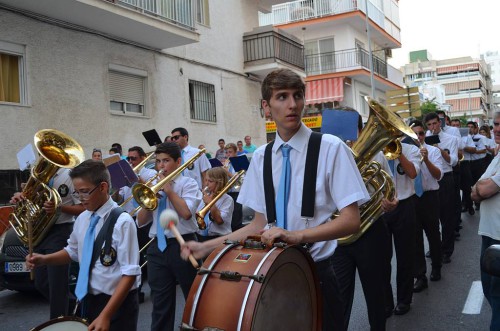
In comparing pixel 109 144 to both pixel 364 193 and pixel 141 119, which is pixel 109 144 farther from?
pixel 364 193

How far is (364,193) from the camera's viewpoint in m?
2.86

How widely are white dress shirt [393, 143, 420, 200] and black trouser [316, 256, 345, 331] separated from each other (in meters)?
2.91

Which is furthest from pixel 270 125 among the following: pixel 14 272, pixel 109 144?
pixel 14 272

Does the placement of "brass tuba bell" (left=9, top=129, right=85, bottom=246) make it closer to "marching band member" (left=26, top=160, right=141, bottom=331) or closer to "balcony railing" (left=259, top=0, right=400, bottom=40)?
"marching band member" (left=26, top=160, right=141, bottom=331)

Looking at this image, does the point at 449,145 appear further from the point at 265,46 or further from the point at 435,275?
the point at 265,46

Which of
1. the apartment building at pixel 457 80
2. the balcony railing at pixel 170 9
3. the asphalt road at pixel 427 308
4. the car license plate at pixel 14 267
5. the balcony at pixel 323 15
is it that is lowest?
the asphalt road at pixel 427 308

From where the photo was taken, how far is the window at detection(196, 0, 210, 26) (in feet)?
55.5

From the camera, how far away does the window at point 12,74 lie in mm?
10641

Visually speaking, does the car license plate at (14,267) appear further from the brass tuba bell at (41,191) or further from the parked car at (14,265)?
the brass tuba bell at (41,191)

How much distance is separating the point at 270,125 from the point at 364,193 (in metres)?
19.1

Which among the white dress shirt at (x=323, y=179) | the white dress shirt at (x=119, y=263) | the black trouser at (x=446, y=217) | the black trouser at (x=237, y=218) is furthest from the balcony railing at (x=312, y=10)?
the white dress shirt at (x=323, y=179)

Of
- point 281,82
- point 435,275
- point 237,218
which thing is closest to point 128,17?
point 237,218

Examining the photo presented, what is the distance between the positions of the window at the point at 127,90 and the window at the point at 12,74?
242cm

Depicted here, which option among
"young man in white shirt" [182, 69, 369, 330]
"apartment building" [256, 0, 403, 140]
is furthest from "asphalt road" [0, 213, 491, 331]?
"apartment building" [256, 0, 403, 140]
